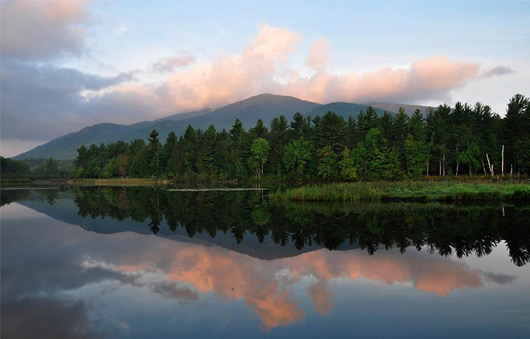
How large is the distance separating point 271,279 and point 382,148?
75319mm

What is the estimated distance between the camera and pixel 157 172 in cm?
12606

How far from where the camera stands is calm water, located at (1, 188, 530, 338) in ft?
29.9

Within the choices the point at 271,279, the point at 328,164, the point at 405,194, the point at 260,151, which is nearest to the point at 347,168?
the point at 328,164

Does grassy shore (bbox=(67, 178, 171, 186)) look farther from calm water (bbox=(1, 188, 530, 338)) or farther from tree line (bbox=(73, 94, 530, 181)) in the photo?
calm water (bbox=(1, 188, 530, 338))

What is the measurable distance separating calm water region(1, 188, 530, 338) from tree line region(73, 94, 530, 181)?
56025 millimetres

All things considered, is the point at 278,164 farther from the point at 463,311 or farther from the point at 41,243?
the point at 463,311

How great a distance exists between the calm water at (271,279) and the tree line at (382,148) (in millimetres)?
56025

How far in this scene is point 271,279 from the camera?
13.0 m

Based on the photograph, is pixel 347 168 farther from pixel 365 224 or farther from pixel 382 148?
pixel 365 224

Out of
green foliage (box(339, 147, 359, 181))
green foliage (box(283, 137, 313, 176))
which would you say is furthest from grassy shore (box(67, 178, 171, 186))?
green foliage (box(339, 147, 359, 181))

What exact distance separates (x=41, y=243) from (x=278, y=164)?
263ft

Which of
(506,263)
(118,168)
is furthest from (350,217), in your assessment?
(118,168)

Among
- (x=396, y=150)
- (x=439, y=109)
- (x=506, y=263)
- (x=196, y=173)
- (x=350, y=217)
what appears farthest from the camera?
(x=196, y=173)

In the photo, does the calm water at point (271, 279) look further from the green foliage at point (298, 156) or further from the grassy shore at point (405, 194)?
the green foliage at point (298, 156)
